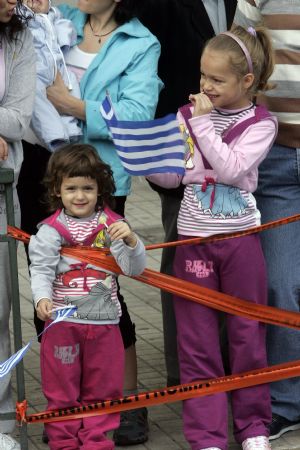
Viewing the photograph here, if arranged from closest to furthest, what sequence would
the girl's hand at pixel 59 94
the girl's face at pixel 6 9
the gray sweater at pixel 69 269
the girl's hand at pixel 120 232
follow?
the girl's hand at pixel 120 232, the gray sweater at pixel 69 269, the girl's face at pixel 6 9, the girl's hand at pixel 59 94

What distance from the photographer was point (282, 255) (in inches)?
225

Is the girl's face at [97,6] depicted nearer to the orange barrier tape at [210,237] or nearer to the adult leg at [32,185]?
the adult leg at [32,185]

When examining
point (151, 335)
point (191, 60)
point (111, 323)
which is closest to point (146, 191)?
point (151, 335)

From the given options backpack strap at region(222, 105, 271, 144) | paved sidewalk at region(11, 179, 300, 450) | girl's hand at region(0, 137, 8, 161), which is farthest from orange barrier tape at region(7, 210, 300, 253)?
paved sidewalk at region(11, 179, 300, 450)

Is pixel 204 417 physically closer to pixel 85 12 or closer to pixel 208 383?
pixel 208 383

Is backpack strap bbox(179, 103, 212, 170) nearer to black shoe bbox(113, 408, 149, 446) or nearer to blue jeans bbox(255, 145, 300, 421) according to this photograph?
blue jeans bbox(255, 145, 300, 421)

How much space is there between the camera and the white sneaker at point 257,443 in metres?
5.37

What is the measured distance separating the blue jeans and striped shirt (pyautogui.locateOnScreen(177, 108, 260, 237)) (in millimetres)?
370

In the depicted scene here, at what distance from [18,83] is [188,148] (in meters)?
0.73

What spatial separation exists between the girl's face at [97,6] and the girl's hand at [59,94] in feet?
1.00

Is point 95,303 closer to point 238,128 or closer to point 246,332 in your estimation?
point 246,332

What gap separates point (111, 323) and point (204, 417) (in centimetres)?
58

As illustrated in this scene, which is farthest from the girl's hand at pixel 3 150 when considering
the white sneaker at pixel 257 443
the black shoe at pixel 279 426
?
the black shoe at pixel 279 426

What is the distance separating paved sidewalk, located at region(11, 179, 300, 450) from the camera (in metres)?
5.70
